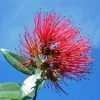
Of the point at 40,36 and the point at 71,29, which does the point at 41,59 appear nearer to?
the point at 40,36

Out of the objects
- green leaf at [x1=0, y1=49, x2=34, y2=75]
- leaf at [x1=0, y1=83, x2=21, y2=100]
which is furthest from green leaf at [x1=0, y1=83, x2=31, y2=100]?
green leaf at [x1=0, y1=49, x2=34, y2=75]

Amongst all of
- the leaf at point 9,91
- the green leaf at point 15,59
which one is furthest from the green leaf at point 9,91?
the green leaf at point 15,59

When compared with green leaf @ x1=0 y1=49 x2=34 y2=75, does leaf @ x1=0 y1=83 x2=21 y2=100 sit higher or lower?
lower

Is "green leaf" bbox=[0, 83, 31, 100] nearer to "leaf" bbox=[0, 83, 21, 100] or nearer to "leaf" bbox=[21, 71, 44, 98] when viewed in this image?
"leaf" bbox=[0, 83, 21, 100]

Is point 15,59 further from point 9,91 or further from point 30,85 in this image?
point 30,85

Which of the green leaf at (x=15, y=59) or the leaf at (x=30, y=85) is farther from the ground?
the green leaf at (x=15, y=59)

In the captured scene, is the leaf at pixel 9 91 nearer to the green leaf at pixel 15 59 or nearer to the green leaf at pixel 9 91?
the green leaf at pixel 9 91

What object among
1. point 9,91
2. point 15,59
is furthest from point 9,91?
point 15,59
